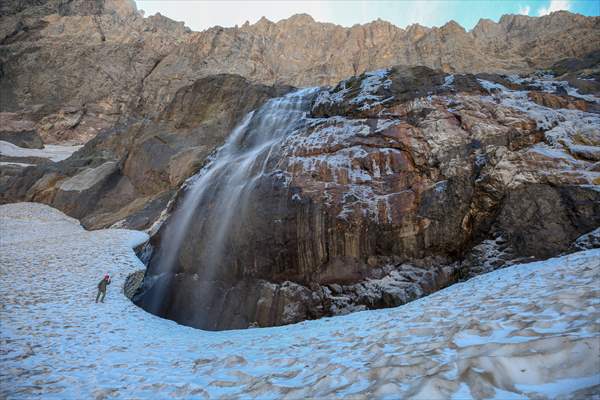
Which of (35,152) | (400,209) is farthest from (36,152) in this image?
(400,209)

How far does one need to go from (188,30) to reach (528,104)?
87724 mm

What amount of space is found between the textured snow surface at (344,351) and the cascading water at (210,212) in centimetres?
386

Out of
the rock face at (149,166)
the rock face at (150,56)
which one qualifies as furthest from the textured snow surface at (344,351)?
the rock face at (150,56)

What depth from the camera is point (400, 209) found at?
11641 millimetres

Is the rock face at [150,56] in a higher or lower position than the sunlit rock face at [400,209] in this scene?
higher

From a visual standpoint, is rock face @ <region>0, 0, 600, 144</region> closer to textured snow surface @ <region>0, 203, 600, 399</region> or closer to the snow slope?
the snow slope

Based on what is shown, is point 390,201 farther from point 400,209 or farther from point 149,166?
point 149,166

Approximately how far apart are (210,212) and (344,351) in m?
10.8

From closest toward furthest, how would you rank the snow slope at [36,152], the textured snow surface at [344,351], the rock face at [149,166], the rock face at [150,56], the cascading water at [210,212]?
the textured snow surface at [344,351], the cascading water at [210,212], the rock face at [149,166], the snow slope at [36,152], the rock face at [150,56]

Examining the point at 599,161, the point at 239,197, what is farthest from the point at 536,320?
the point at 239,197

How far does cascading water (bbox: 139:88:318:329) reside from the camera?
524 inches

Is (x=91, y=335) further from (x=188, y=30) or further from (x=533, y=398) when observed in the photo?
(x=188, y=30)

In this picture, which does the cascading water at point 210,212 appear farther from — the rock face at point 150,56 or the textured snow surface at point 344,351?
the rock face at point 150,56

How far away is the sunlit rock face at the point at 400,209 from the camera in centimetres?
1036
